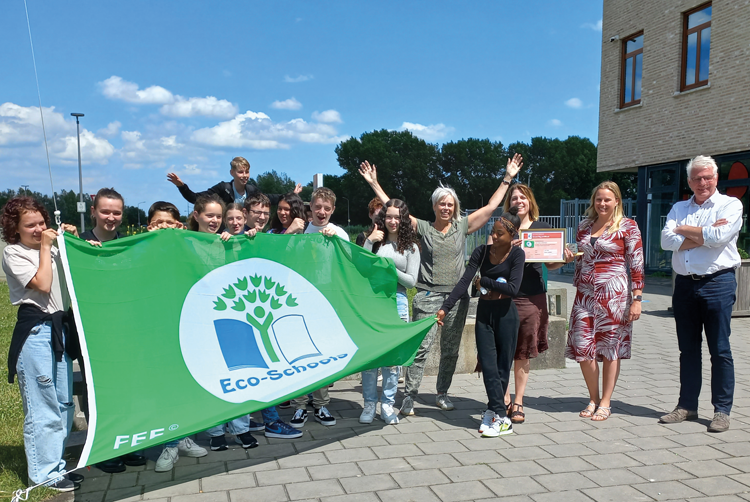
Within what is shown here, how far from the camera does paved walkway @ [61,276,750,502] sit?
3.85 meters

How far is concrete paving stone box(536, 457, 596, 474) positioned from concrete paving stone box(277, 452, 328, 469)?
5.16 feet

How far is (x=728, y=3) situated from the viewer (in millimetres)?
16422

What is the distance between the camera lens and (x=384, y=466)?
4301 millimetres

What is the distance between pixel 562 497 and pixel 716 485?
1.05m

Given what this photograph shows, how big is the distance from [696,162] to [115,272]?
4.71m

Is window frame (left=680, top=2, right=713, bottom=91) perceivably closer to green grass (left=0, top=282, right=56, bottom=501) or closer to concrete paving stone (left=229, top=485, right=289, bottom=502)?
concrete paving stone (left=229, top=485, right=289, bottom=502)

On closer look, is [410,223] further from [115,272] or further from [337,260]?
[115,272]

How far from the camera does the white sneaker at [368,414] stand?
5309 mm

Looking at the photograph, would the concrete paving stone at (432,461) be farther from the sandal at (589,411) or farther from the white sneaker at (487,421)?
the sandal at (589,411)

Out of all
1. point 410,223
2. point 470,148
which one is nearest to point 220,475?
point 410,223

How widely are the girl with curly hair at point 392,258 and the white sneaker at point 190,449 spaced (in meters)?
1.41

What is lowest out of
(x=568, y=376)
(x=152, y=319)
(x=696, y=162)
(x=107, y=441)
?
(x=568, y=376)

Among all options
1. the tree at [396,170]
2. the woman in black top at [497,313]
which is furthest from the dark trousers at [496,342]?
the tree at [396,170]

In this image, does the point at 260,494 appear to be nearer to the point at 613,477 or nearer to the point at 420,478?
the point at 420,478
